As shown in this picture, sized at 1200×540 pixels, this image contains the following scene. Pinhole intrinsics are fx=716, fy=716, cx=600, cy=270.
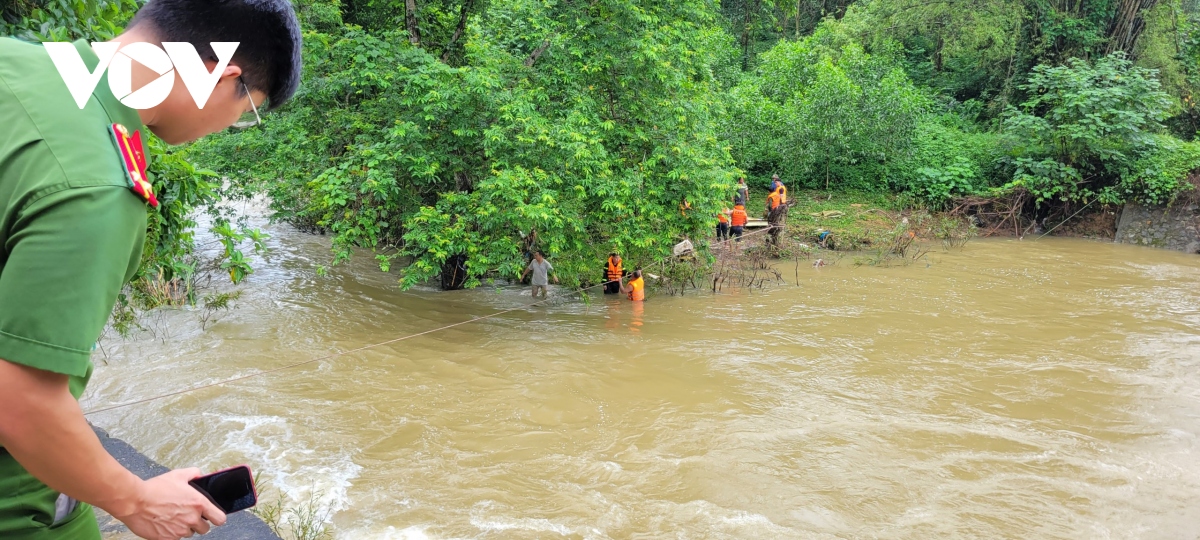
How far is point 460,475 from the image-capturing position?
5773mm

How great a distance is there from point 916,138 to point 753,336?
12.1 m

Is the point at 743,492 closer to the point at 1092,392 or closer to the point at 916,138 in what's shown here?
the point at 1092,392

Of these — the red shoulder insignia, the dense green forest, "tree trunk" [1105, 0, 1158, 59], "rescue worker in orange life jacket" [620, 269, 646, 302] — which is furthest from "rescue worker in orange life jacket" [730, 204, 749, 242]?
the red shoulder insignia

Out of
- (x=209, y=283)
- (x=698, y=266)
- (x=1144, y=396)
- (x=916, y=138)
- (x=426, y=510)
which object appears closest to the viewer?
(x=426, y=510)

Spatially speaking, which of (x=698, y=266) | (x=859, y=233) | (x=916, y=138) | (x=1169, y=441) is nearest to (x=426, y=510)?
(x=1169, y=441)

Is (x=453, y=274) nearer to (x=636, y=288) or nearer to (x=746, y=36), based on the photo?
(x=636, y=288)

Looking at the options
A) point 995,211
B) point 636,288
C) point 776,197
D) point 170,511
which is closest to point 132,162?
point 170,511

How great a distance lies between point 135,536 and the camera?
11.8 ft

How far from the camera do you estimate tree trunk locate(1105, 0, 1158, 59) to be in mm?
19188

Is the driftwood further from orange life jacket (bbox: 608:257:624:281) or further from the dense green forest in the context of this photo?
orange life jacket (bbox: 608:257:624:281)

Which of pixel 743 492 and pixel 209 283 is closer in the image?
pixel 743 492

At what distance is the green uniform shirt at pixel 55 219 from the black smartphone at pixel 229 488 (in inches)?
18.6

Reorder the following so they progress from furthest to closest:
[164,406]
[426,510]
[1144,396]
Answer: [1144,396] → [164,406] → [426,510]

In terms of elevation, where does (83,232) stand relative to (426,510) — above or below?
above
